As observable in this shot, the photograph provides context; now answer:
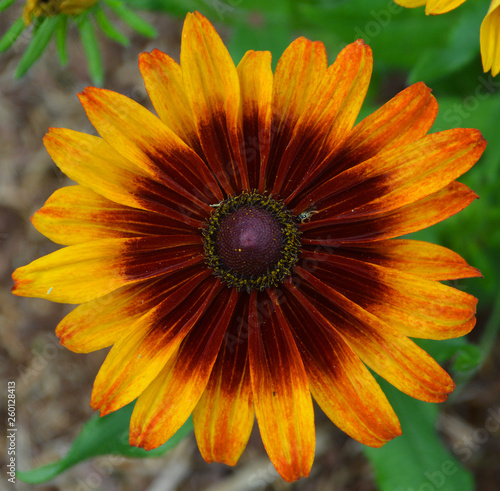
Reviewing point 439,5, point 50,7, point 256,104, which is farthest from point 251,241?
point 50,7

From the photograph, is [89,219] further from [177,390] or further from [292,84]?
[292,84]

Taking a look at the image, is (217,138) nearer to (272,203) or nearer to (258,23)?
(272,203)

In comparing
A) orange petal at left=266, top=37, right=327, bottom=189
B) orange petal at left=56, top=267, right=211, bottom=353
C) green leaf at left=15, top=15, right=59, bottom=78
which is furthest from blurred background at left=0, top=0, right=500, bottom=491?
orange petal at left=56, top=267, right=211, bottom=353

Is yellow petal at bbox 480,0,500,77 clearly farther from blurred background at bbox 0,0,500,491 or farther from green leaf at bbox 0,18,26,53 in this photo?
green leaf at bbox 0,18,26,53

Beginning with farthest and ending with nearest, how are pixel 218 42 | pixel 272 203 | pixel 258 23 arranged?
pixel 258 23, pixel 272 203, pixel 218 42

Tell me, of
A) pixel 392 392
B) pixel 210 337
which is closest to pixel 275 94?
pixel 210 337

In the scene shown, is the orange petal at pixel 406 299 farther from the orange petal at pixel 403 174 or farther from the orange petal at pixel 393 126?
the orange petal at pixel 393 126
